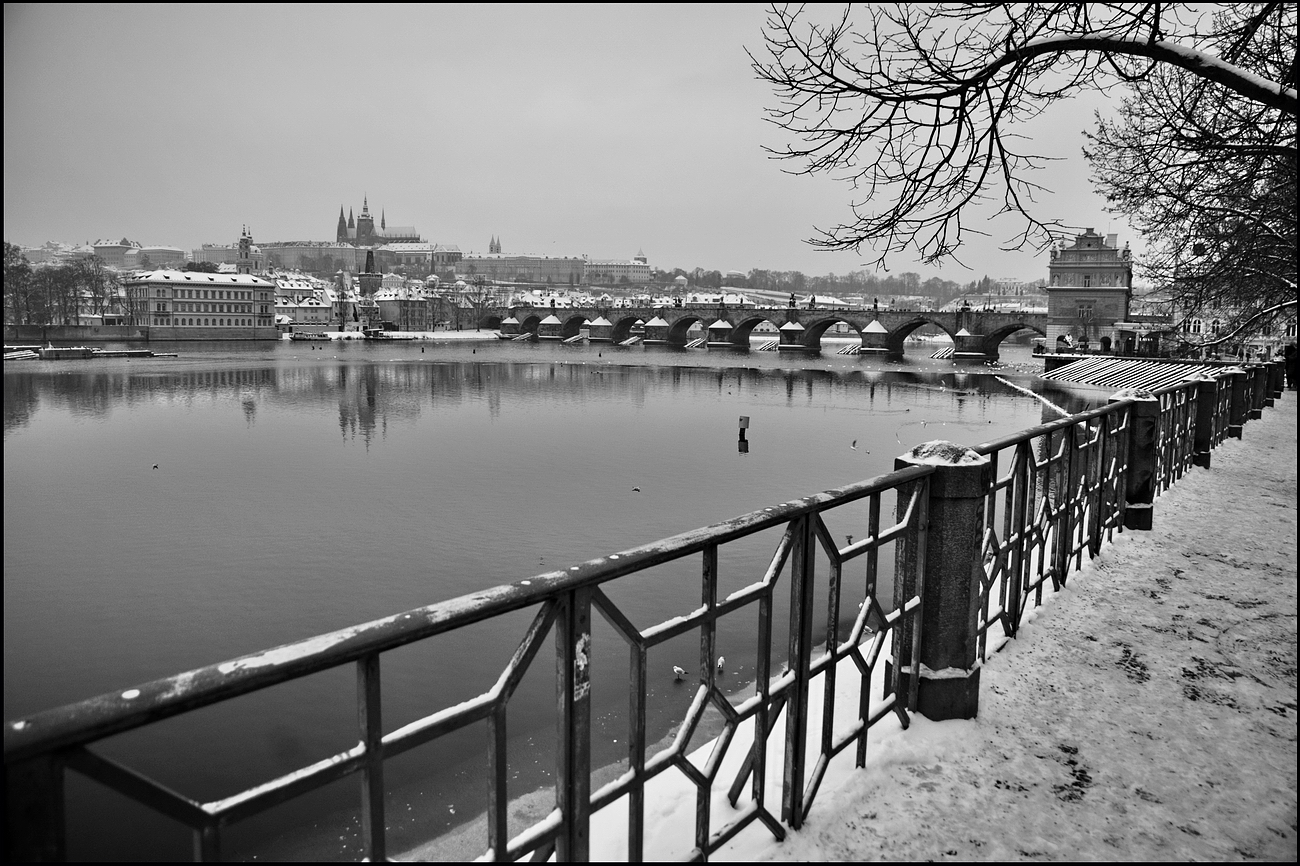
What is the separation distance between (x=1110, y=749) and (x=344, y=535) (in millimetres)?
11992

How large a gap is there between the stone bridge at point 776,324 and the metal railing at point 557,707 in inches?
2898

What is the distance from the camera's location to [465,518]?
14844 millimetres

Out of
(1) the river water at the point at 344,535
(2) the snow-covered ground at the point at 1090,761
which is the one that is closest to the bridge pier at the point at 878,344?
(1) the river water at the point at 344,535

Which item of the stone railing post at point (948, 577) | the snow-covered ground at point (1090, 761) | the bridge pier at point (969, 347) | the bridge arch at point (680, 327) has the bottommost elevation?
the snow-covered ground at point (1090, 761)

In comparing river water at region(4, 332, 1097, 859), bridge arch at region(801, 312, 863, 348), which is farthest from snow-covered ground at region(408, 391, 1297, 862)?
bridge arch at region(801, 312, 863, 348)

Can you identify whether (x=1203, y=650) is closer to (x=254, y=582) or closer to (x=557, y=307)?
(x=254, y=582)

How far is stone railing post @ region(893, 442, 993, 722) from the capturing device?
3943 millimetres

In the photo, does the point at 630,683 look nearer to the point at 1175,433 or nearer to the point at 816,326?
the point at 1175,433

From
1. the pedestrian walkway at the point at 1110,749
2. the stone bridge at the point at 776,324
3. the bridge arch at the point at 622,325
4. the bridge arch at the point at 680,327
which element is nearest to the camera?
the pedestrian walkway at the point at 1110,749

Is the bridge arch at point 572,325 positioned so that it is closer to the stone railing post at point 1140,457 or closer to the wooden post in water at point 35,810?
the stone railing post at point 1140,457

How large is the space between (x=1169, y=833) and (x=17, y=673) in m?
9.57

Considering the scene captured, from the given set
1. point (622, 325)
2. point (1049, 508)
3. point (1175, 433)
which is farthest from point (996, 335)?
point (1049, 508)

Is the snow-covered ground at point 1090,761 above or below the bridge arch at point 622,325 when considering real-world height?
below

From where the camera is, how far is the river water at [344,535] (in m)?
6.78
